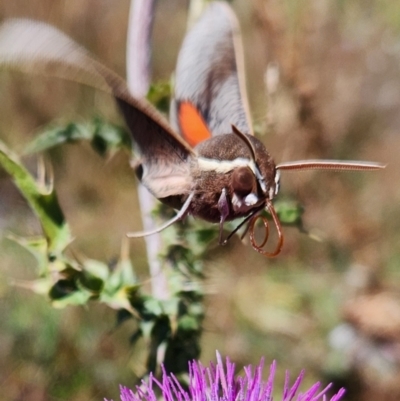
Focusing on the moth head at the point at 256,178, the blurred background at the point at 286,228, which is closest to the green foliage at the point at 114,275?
the blurred background at the point at 286,228

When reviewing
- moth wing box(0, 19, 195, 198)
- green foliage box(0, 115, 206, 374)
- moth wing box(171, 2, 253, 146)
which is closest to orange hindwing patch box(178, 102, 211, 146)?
moth wing box(171, 2, 253, 146)

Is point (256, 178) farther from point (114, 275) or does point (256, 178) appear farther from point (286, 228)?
point (286, 228)

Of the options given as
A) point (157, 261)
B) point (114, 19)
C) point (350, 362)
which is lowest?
point (350, 362)

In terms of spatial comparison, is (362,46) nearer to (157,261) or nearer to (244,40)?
(244,40)

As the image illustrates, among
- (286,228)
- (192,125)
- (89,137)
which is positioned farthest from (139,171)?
(286,228)

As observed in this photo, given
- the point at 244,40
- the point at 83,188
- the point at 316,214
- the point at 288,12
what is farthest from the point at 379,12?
the point at 83,188
